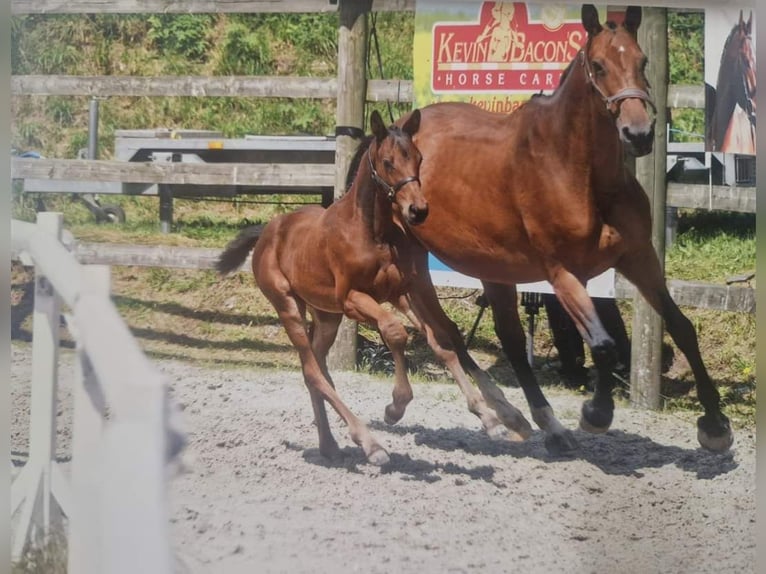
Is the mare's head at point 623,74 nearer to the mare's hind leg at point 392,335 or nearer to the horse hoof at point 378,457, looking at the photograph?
the mare's hind leg at point 392,335

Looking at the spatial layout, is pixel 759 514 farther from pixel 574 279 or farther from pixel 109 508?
pixel 109 508

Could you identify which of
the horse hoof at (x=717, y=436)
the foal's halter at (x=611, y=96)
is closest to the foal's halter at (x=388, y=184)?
the foal's halter at (x=611, y=96)

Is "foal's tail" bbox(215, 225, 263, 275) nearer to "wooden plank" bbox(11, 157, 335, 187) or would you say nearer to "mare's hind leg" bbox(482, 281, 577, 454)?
"wooden plank" bbox(11, 157, 335, 187)

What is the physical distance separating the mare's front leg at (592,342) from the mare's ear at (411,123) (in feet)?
2.14

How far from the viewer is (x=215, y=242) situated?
148 inches

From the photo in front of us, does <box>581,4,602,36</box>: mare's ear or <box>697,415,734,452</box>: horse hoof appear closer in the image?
<box>581,4,602,36</box>: mare's ear

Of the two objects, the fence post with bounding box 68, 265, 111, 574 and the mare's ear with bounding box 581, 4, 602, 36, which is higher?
the mare's ear with bounding box 581, 4, 602, 36

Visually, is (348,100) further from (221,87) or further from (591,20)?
(591,20)

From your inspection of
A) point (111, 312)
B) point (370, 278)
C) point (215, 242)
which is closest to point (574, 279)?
point (370, 278)

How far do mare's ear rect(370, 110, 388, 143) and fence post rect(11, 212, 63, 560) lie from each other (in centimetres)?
106

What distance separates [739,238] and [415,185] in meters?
1.14

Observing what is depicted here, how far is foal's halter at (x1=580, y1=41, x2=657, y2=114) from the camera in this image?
3328 millimetres

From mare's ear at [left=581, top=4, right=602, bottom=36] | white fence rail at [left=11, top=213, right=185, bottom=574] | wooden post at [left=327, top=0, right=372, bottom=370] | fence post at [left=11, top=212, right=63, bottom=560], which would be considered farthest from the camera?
wooden post at [left=327, top=0, right=372, bottom=370]

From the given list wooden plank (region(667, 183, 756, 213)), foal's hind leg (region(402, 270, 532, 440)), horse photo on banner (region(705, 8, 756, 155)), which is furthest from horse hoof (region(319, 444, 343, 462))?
horse photo on banner (region(705, 8, 756, 155))
